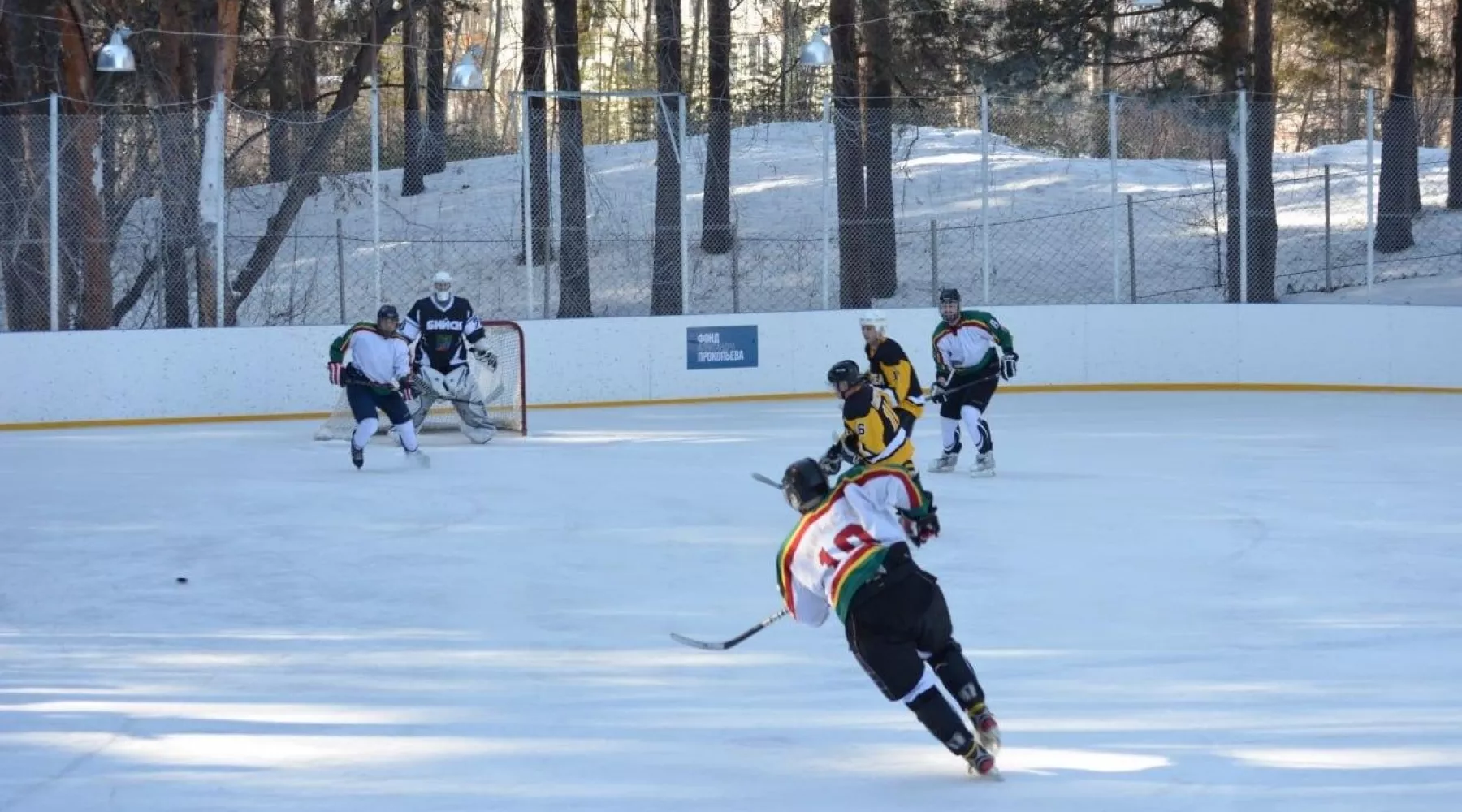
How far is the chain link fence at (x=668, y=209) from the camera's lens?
17.1 metres

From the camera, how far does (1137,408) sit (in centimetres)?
1666

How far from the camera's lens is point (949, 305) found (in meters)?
12.0

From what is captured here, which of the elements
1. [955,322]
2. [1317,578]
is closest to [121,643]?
[1317,578]

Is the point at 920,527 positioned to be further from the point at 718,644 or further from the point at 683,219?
the point at 683,219

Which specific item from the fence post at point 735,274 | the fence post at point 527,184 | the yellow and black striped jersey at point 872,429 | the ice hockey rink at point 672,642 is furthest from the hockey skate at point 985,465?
the fence post at point 527,184

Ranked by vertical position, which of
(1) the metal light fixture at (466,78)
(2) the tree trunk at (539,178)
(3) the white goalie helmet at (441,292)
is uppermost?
(1) the metal light fixture at (466,78)

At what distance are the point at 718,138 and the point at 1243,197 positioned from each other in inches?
259

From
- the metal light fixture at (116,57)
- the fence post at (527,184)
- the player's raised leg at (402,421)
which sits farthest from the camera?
the fence post at (527,184)

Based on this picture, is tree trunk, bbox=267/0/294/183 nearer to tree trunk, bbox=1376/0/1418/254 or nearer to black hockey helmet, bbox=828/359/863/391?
black hockey helmet, bbox=828/359/863/391

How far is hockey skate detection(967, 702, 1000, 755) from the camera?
5.34 m

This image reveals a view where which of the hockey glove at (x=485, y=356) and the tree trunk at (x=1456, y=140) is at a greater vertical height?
the tree trunk at (x=1456, y=140)

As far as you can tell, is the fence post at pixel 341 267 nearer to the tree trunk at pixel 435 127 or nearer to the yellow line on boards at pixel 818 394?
the yellow line on boards at pixel 818 394

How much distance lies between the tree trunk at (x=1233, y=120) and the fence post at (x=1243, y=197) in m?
0.05

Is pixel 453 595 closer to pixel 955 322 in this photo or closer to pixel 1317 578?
pixel 1317 578
